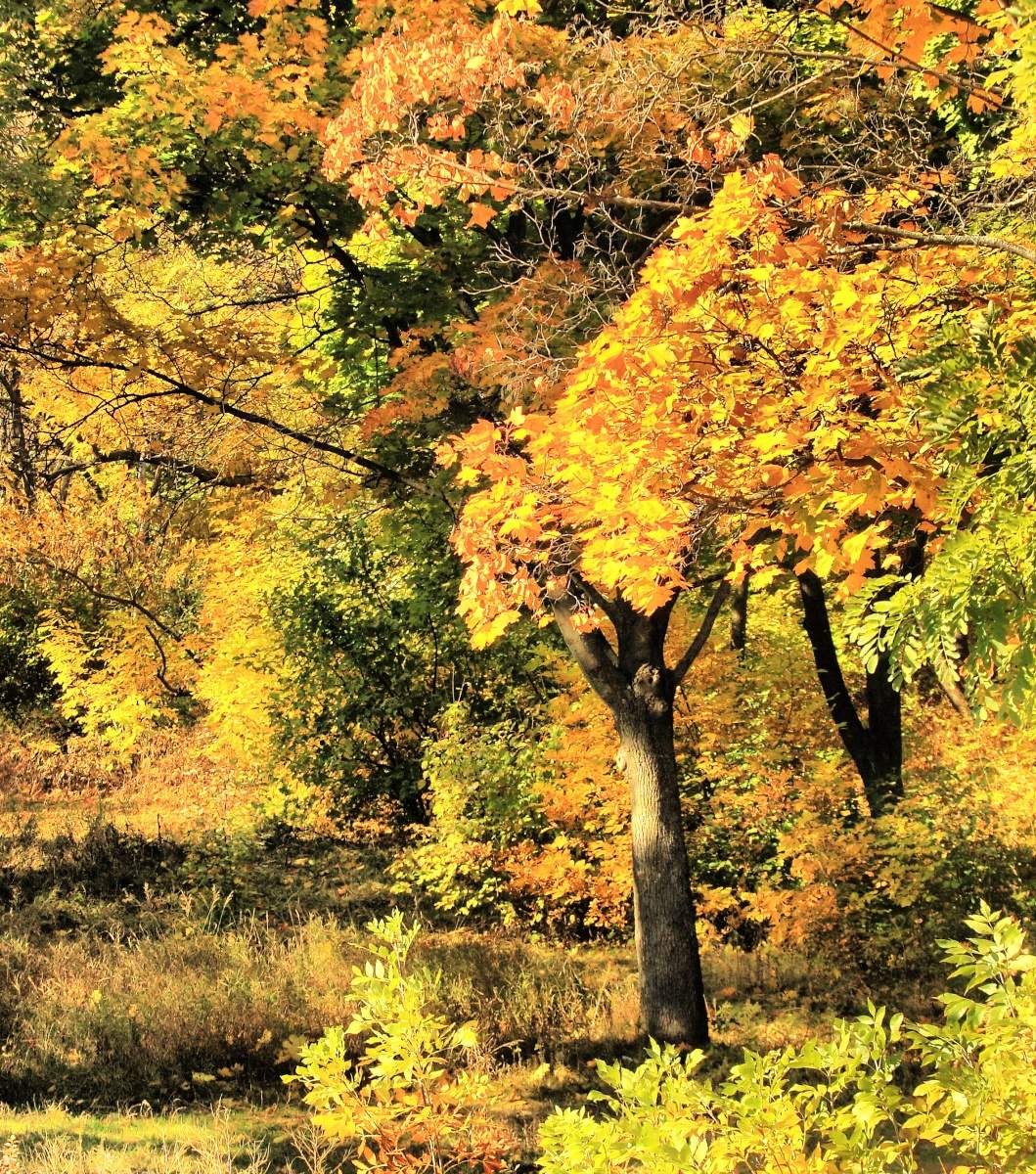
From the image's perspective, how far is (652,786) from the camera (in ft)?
30.1

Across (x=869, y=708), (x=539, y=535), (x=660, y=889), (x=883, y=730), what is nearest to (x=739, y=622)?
(x=869, y=708)

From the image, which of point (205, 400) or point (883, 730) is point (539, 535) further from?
point (883, 730)

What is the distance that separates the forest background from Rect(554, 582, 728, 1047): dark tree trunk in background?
0.04m

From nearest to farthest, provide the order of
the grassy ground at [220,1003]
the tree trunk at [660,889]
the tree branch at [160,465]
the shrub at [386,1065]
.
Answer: the shrub at [386,1065]
the grassy ground at [220,1003]
the tree trunk at [660,889]
the tree branch at [160,465]

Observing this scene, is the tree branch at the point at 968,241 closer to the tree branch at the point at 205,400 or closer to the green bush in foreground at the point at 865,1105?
the green bush in foreground at the point at 865,1105

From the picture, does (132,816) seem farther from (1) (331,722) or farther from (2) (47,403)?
(2) (47,403)

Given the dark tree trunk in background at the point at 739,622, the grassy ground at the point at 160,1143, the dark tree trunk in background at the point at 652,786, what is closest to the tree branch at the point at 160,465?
the dark tree trunk in background at the point at 652,786

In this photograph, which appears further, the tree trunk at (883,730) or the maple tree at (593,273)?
the tree trunk at (883,730)

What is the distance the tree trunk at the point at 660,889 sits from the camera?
29.0 ft

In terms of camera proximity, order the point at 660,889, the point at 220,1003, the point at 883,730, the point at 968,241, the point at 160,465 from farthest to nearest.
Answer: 1. the point at 883,730
2. the point at 160,465
3. the point at 660,889
4. the point at 220,1003
5. the point at 968,241

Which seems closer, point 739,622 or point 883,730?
point 883,730

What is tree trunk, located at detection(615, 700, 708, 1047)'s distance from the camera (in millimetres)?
8852

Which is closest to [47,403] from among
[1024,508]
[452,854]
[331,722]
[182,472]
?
[182,472]

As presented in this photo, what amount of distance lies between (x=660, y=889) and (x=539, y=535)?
12.7ft
